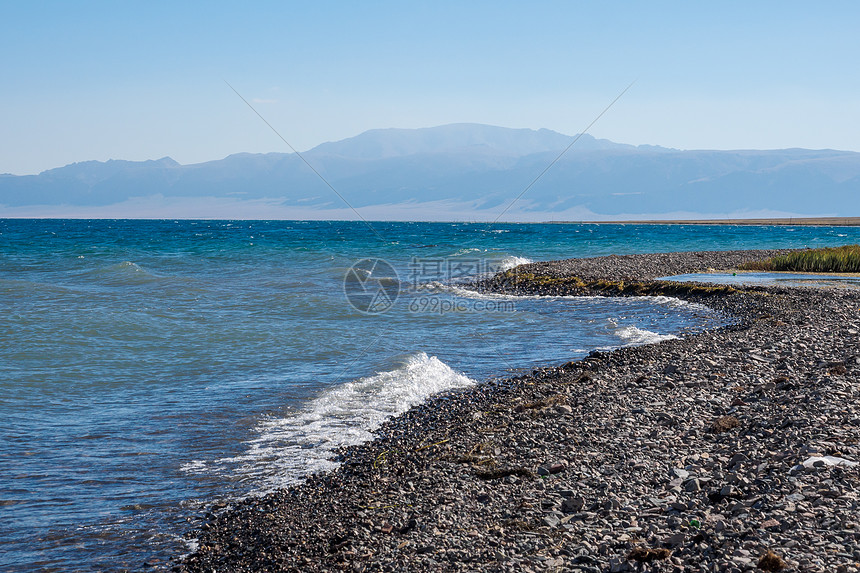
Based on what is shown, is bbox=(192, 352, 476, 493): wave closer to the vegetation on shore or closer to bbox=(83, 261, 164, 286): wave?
the vegetation on shore

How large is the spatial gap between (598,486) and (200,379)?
11384mm

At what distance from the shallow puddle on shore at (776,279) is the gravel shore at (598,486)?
58.5 ft

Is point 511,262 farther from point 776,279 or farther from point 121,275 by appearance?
point 121,275

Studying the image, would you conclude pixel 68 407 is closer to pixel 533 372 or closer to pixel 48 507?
pixel 48 507

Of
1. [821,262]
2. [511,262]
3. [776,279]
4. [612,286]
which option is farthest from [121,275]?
[821,262]

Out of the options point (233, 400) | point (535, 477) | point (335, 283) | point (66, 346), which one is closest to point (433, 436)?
point (535, 477)

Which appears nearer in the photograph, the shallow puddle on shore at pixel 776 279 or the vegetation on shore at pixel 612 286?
the shallow puddle on shore at pixel 776 279

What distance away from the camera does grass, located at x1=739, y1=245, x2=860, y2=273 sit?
35594 millimetres

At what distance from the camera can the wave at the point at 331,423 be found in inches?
406

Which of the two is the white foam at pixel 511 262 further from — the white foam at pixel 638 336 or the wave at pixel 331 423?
the wave at pixel 331 423

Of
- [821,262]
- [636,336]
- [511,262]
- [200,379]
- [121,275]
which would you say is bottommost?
[200,379]

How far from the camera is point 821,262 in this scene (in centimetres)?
3672

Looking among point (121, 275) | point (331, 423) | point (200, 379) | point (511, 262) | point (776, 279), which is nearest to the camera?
point (331, 423)

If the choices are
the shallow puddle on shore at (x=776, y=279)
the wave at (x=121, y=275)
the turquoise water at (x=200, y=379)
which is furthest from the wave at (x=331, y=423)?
the wave at (x=121, y=275)
